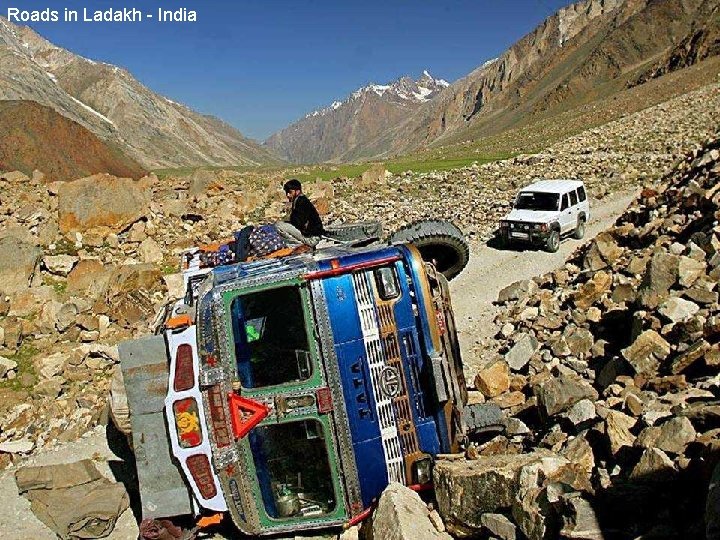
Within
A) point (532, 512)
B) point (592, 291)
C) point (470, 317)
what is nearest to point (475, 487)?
point (532, 512)

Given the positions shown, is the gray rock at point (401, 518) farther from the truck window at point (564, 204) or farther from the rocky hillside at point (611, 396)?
the truck window at point (564, 204)

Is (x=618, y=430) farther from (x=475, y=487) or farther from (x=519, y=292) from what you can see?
(x=519, y=292)

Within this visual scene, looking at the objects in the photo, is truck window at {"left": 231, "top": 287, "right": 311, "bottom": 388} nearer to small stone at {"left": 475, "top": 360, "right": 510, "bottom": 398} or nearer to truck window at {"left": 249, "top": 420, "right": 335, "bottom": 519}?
truck window at {"left": 249, "top": 420, "right": 335, "bottom": 519}

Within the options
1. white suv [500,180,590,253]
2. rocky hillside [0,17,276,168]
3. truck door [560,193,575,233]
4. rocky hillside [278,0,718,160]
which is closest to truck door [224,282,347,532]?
white suv [500,180,590,253]

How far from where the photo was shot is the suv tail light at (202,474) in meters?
5.82

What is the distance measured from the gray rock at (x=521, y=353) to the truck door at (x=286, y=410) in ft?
13.8

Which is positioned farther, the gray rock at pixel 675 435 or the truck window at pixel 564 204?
the truck window at pixel 564 204

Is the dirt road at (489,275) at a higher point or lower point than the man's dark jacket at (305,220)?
lower

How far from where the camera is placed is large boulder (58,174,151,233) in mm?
20172

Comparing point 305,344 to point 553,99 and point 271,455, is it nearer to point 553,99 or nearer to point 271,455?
point 271,455

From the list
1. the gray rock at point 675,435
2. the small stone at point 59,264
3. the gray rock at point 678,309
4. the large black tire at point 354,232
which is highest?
the small stone at point 59,264

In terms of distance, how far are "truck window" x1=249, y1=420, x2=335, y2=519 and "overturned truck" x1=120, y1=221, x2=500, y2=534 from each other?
0.04 feet

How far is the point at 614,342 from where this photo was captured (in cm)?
900

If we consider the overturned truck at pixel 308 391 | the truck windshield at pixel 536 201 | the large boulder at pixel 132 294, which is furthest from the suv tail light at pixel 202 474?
the truck windshield at pixel 536 201
